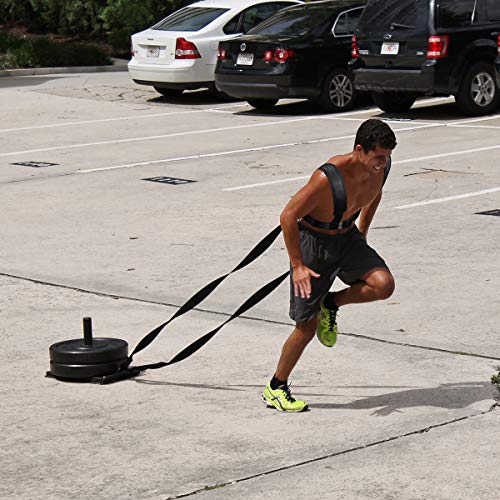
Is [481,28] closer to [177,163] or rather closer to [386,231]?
[177,163]

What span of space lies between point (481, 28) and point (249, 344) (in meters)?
11.1

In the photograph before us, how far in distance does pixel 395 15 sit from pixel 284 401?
40.2 ft

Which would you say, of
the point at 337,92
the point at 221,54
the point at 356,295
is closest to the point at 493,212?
the point at 356,295

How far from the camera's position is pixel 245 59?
734 inches

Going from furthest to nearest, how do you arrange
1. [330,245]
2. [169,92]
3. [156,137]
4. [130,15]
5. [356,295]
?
[130,15] < [169,92] < [156,137] < [356,295] < [330,245]

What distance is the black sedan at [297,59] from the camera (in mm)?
18406

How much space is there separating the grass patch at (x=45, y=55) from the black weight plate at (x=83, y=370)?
21304 millimetres

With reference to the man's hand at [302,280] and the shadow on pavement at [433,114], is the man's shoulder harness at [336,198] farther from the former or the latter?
the shadow on pavement at [433,114]

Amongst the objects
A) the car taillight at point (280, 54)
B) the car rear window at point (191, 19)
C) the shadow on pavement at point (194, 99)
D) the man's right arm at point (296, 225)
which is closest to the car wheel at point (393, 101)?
the car taillight at point (280, 54)

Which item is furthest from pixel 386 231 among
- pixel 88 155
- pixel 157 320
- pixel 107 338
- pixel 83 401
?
pixel 88 155

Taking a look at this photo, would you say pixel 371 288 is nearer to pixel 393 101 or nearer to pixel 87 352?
pixel 87 352

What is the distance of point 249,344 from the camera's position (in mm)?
7336

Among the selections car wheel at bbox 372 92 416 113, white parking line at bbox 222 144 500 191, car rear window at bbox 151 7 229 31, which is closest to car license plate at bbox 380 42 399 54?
car wheel at bbox 372 92 416 113

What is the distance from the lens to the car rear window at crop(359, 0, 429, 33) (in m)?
17.2
